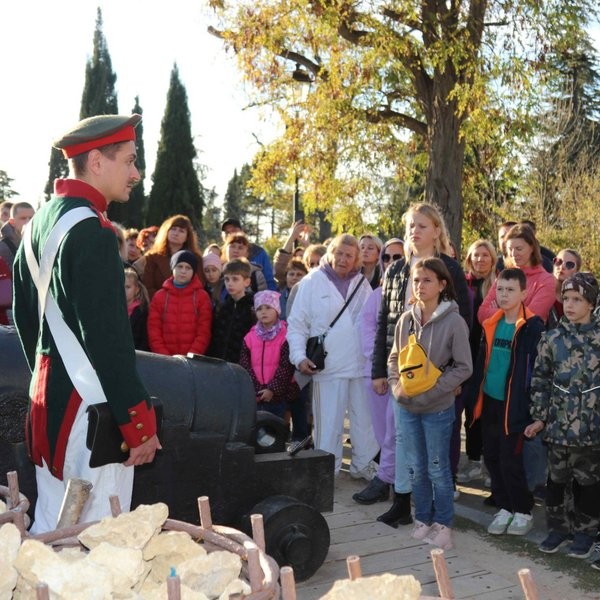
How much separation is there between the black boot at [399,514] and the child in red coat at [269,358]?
142cm

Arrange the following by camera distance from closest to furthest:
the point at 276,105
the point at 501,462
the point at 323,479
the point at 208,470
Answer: the point at 208,470, the point at 323,479, the point at 501,462, the point at 276,105

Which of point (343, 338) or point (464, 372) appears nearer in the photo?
point (464, 372)

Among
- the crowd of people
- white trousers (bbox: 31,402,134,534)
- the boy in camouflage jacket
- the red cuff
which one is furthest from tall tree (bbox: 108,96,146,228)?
the red cuff

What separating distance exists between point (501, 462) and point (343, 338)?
4.73ft

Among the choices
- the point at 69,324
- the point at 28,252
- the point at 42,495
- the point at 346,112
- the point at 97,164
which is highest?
the point at 346,112

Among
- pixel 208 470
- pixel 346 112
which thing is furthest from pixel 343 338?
pixel 346 112

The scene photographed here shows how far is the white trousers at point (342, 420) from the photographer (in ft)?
19.4

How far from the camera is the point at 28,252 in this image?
2789 millimetres

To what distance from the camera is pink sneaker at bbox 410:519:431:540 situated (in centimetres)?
464

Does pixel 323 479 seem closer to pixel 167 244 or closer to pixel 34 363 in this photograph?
pixel 34 363

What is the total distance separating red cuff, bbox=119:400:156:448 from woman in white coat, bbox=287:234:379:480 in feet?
10.4

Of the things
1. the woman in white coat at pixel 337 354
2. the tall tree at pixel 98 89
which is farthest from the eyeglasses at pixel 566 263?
the tall tree at pixel 98 89

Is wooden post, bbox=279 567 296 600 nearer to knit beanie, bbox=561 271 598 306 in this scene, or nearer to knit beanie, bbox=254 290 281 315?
knit beanie, bbox=561 271 598 306

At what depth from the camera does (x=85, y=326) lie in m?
2.61
